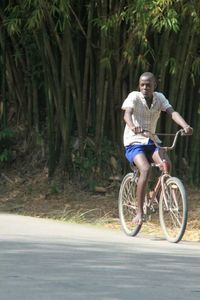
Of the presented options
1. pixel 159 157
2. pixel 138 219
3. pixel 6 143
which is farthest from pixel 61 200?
pixel 159 157

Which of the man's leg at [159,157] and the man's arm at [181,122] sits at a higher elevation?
the man's arm at [181,122]

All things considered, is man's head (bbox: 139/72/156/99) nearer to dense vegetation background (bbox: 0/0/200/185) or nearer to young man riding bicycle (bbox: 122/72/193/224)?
young man riding bicycle (bbox: 122/72/193/224)

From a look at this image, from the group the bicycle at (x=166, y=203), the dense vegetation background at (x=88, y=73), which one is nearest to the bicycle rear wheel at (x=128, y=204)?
the bicycle at (x=166, y=203)

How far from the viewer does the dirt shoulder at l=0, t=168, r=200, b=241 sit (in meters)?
9.83

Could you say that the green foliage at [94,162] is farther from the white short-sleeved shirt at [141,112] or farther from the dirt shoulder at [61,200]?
the white short-sleeved shirt at [141,112]

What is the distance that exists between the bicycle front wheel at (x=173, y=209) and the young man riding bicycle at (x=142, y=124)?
258 millimetres

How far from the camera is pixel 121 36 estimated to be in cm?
1090

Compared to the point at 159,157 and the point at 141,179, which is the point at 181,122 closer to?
the point at 159,157

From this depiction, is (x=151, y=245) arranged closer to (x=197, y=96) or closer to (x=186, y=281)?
(x=186, y=281)

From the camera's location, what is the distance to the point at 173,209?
25.7 ft

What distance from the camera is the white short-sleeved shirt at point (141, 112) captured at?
8.16 meters

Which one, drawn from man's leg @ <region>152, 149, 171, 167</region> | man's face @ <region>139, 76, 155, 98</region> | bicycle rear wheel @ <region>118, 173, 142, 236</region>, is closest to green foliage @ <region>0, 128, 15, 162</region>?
bicycle rear wheel @ <region>118, 173, 142, 236</region>

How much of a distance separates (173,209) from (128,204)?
3.03 ft

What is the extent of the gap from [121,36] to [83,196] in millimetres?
2503
